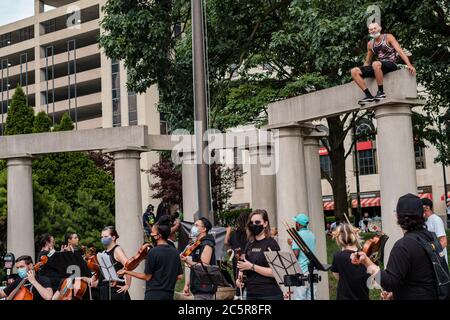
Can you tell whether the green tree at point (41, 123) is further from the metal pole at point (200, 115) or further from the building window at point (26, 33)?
the building window at point (26, 33)

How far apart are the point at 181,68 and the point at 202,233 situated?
46.8 ft

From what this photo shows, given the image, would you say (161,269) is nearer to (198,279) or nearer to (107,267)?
(198,279)

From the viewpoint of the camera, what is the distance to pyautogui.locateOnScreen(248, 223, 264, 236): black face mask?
8.70 m

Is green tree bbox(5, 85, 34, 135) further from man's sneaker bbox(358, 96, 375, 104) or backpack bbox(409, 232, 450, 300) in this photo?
backpack bbox(409, 232, 450, 300)

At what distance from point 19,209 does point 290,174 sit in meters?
7.65

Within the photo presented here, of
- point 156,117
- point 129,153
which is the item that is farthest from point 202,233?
point 156,117

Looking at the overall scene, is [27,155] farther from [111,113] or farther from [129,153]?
[111,113]

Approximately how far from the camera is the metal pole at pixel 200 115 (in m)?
13.0

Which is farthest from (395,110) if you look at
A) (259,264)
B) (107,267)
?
(107,267)

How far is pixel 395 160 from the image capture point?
12.7 meters

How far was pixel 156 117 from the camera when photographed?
65250mm

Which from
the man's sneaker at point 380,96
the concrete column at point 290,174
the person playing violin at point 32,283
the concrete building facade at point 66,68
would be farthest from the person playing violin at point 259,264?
the concrete building facade at point 66,68

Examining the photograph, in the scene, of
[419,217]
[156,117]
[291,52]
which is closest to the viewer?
[419,217]

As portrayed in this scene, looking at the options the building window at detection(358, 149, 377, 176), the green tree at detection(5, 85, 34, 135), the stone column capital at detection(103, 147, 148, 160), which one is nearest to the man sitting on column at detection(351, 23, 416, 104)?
the stone column capital at detection(103, 147, 148, 160)
